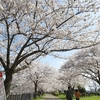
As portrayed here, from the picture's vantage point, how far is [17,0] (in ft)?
28.1

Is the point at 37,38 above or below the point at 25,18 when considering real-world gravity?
below

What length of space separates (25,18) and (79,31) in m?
2.93

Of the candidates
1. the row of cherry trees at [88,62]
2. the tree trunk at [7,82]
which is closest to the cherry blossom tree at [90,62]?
the row of cherry trees at [88,62]

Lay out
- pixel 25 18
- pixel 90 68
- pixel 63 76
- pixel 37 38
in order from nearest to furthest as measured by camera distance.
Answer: pixel 25 18 < pixel 37 38 < pixel 90 68 < pixel 63 76

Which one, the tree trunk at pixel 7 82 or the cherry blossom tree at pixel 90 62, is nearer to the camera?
the tree trunk at pixel 7 82

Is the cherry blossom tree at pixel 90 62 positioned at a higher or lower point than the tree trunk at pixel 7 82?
higher

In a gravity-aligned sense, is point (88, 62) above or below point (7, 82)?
above

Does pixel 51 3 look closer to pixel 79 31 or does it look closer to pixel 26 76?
Answer: pixel 79 31

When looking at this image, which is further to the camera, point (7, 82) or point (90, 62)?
point (90, 62)

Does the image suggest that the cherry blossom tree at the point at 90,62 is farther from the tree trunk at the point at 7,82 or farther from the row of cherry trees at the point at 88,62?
the tree trunk at the point at 7,82

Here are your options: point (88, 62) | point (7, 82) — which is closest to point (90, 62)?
point (88, 62)

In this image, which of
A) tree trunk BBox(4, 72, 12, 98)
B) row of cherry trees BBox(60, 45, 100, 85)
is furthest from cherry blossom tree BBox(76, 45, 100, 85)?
tree trunk BBox(4, 72, 12, 98)

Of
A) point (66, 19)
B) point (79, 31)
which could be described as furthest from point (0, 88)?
point (79, 31)

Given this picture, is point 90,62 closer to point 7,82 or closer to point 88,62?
point 88,62
